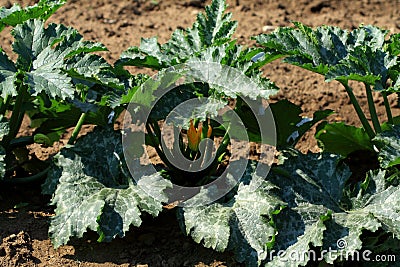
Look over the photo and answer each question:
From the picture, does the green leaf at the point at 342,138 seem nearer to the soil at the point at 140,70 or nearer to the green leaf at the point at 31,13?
the soil at the point at 140,70

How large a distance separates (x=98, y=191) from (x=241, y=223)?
80 centimetres

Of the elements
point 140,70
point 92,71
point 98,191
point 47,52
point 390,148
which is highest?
point 140,70

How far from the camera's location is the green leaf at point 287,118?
4461 mm

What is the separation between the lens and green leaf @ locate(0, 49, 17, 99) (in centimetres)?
394

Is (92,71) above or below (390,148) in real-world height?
above

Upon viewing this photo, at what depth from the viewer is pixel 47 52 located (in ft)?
13.7

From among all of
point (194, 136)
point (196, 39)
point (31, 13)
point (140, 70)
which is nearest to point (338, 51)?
point (196, 39)

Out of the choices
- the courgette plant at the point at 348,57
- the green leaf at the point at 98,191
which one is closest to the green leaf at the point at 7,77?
the green leaf at the point at 98,191

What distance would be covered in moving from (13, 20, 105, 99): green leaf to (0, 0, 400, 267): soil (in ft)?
2.71

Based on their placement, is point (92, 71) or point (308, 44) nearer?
point (92, 71)

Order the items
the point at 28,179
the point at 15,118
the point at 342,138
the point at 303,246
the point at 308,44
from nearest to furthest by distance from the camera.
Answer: the point at 303,246
the point at 308,44
the point at 15,118
the point at 28,179
the point at 342,138

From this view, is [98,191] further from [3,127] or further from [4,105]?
[4,105]

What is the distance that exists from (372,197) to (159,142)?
129 cm

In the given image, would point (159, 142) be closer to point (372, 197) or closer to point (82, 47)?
point (82, 47)
